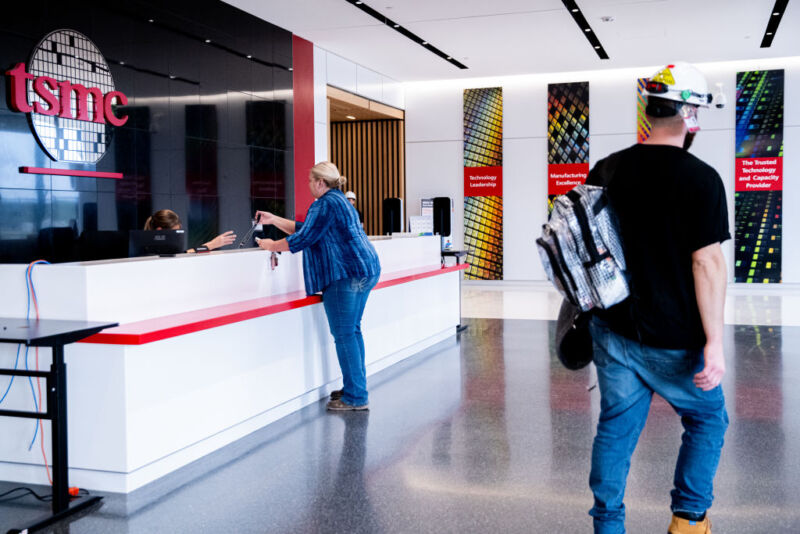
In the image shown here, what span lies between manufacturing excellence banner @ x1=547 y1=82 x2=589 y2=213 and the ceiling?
1.91 ft

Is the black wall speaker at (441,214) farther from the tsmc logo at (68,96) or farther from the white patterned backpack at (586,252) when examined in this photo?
the white patterned backpack at (586,252)

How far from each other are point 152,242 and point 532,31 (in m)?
7.57

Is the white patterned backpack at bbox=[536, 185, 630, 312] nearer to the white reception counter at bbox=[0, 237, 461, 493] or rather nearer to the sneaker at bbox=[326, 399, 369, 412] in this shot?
the white reception counter at bbox=[0, 237, 461, 493]

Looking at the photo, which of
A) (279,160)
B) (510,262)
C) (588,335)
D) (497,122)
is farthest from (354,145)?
(588,335)

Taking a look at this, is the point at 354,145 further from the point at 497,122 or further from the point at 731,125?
the point at 731,125

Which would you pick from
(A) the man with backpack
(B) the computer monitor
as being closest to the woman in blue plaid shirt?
(B) the computer monitor

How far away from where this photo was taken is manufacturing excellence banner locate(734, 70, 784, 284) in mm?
12883

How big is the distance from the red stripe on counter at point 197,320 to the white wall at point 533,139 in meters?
9.55

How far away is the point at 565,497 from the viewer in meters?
3.32

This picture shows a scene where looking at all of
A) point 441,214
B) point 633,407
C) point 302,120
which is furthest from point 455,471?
point 441,214

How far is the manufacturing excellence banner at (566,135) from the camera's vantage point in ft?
45.4

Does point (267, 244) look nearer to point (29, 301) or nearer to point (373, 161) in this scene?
point (29, 301)

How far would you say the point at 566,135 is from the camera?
45.7ft

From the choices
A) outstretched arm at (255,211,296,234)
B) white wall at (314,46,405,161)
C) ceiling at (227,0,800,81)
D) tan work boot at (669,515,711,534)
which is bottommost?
tan work boot at (669,515,711,534)
